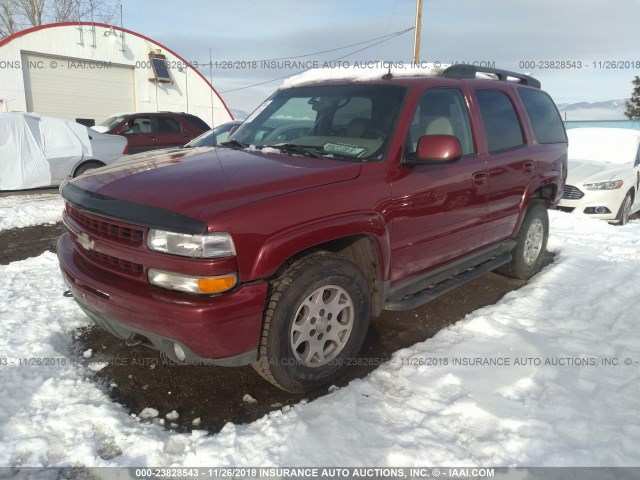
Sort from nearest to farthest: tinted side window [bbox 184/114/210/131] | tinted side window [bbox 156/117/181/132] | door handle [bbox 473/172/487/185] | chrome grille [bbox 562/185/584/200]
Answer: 1. door handle [bbox 473/172/487/185]
2. chrome grille [bbox 562/185/584/200]
3. tinted side window [bbox 156/117/181/132]
4. tinted side window [bbox 184/114/210/131]

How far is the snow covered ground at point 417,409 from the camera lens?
7.84 ft

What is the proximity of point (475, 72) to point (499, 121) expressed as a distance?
19.3 inches

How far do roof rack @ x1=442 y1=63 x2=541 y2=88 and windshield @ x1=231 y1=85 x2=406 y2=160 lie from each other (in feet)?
2.53

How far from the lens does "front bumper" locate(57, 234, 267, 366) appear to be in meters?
2.38

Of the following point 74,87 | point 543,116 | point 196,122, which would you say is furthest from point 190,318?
point 74,87

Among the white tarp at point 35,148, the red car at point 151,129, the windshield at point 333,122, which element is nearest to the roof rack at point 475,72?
the windshield at point 333,122

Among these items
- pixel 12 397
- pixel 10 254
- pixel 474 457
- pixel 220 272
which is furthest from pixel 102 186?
pixel 10 254

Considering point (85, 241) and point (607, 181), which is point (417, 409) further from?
point (607, 181)

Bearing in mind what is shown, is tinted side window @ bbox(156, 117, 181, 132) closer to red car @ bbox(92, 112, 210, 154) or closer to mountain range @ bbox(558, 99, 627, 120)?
red car @ bbox(92, 112, 210, 154)

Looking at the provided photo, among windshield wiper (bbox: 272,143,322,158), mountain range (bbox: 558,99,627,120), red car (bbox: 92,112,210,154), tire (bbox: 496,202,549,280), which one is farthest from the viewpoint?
mountain range (bbox: 558,99,627,120)

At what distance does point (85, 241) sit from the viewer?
2875 mm

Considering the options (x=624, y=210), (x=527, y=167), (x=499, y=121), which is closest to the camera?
(x=499, y=121)

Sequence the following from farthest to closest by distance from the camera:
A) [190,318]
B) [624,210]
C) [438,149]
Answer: [624,210] < [438,149] < [190,318]

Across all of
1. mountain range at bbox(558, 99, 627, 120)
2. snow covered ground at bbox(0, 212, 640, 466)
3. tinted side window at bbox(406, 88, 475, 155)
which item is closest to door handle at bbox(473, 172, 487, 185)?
tinted side window at bbox(406, 88, 475, 155)
